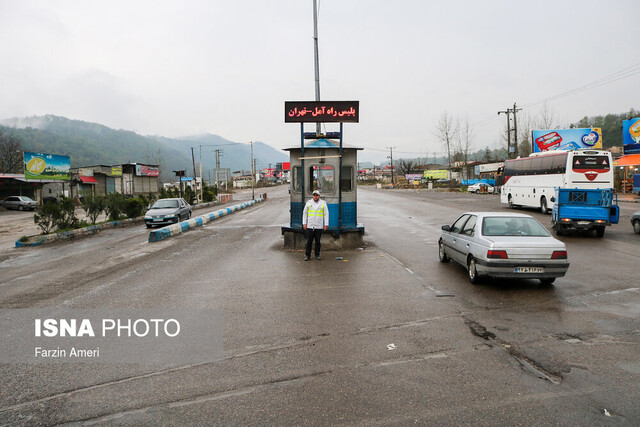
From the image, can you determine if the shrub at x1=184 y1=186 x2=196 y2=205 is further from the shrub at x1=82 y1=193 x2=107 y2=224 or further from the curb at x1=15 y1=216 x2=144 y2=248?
the shrub at x1=82 y1=193 x2=107 y2=224

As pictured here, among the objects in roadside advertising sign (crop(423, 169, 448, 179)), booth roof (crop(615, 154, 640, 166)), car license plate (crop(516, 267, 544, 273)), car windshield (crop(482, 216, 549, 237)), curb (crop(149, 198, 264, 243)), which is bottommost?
curb (crop(149, 198, 264, 243))

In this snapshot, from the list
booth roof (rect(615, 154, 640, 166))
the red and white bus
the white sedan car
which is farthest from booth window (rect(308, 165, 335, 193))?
the white sedan car

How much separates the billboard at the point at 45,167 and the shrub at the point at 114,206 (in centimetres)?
2314

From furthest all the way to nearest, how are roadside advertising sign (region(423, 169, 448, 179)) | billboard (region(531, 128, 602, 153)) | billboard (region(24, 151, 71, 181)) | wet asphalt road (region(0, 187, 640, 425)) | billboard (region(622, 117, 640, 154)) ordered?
roadside advertising sign (region(423, 169, 448, 179)) → billboard (region(531, 128, 602, 153)) → billboard (region(24, 151, 71, 181)) → billboard (region(622, 117, 640, 154)) → wet asphalt road (region(0, 187, 640, 425))

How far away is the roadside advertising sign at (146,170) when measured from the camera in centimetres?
6538

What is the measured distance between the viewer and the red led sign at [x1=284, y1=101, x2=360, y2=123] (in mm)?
13484

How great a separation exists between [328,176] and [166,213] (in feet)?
41.0

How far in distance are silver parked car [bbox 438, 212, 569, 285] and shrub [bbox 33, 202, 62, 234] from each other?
17.4 metres

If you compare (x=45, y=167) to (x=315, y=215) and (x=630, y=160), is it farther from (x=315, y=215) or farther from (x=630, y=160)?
(x=630, y=160)

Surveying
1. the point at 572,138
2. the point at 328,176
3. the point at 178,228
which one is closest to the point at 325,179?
the point at 328,176

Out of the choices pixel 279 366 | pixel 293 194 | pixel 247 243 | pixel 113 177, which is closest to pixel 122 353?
pixel 279 366

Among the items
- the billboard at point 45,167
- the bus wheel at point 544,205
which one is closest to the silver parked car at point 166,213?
the bus wheel at point 544,205

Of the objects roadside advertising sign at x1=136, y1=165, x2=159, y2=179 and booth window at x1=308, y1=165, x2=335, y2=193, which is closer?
booth window at x1=308, y1=165, x2=335, y2=193

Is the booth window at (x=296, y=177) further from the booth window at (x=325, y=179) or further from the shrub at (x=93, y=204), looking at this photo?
the shrub at (x=93, y=204)
